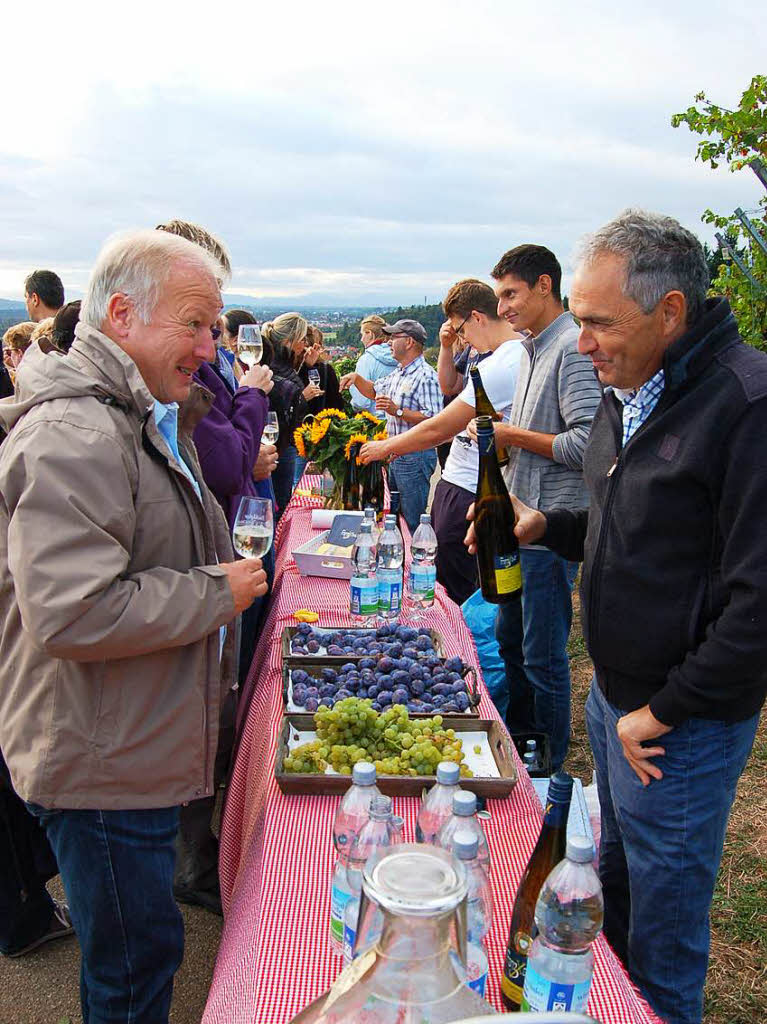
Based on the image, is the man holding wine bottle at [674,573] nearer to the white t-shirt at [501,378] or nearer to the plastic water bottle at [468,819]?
the plastic water bottle at [468,819]

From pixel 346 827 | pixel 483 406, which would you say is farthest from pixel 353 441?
pixel 346 827

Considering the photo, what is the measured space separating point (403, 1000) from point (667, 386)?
1.41 m

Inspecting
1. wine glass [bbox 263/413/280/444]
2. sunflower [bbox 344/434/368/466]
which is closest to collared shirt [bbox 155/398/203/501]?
wine glass [bbox 263/413/280/444]

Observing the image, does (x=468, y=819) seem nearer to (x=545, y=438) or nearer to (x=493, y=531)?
(x=493, y=531)

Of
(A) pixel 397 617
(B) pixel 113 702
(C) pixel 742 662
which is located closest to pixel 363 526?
(A) pixel 397 617

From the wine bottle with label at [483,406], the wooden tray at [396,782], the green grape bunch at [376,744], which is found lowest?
the wooden tray at [396,782]

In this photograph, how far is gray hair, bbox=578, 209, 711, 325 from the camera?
169cm

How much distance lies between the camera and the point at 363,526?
10.3 ft

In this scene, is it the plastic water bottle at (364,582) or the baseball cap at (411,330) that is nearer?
the plastic water bottle at (364,582)

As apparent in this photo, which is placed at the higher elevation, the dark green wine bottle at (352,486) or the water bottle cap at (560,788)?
the water bottle cap at (560,788)

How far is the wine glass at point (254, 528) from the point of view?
82.0 inches

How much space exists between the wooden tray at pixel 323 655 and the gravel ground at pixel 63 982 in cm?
116

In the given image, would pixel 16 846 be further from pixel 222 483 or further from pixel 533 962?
pixel 533 962

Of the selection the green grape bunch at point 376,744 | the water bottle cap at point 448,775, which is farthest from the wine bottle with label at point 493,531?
the water bottle cap at point 448,775
